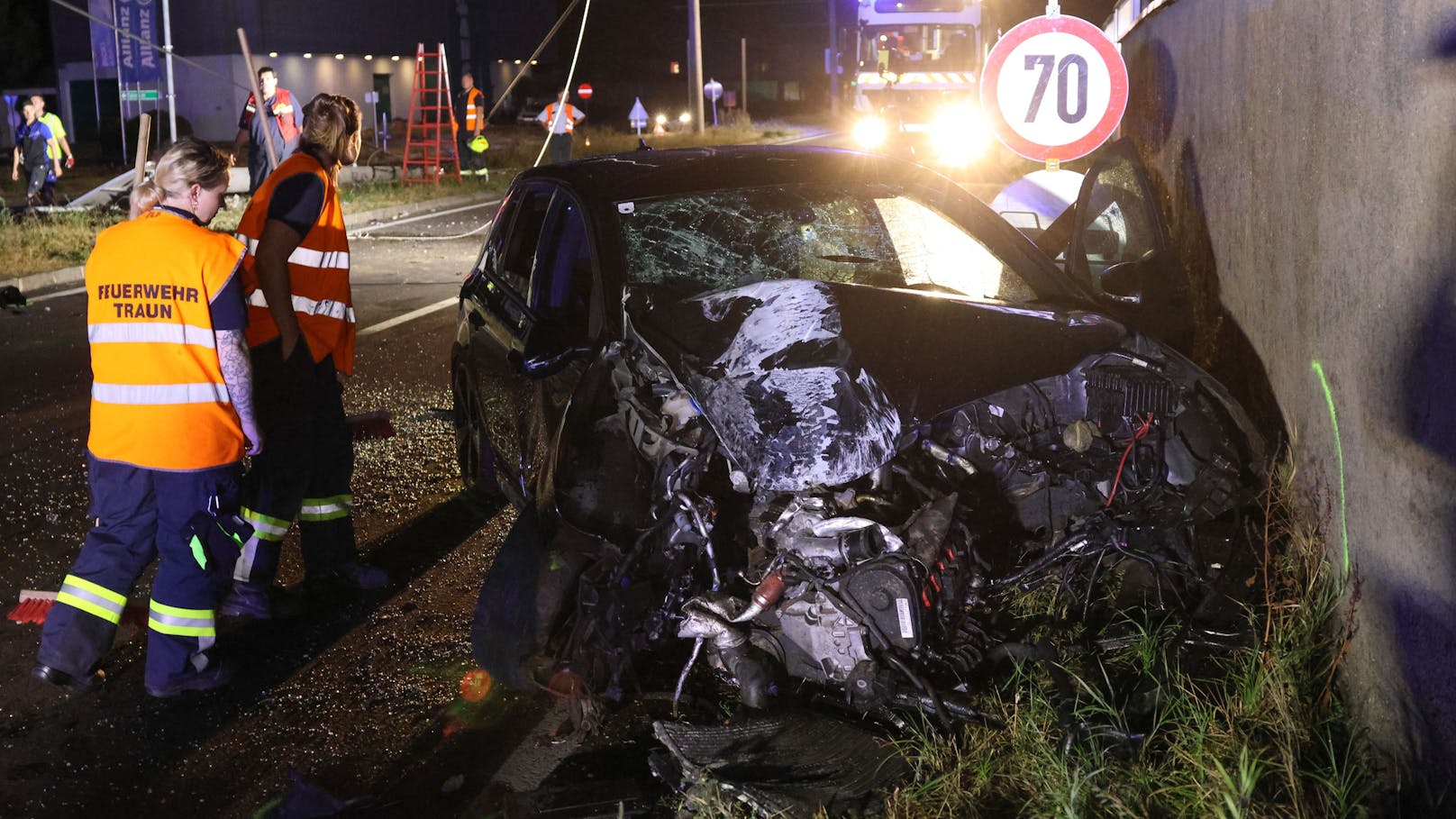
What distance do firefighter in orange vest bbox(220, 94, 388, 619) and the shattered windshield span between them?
1172 millimetres

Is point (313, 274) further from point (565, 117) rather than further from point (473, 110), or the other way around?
point (473, 110)

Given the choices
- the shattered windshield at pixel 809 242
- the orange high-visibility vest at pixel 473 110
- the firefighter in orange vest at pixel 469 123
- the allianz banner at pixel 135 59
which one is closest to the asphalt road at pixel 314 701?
the shattered windshield at pixel 809 242

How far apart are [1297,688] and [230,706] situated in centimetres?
317

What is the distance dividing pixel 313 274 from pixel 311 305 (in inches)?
4.7

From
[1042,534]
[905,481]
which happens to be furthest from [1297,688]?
[905,481]

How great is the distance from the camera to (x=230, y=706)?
4141 mm

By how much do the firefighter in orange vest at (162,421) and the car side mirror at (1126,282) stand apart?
3.01 metres

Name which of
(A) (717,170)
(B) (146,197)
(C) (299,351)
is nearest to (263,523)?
(C) (299,351)

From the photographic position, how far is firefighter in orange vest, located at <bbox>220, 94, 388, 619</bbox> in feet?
15.6

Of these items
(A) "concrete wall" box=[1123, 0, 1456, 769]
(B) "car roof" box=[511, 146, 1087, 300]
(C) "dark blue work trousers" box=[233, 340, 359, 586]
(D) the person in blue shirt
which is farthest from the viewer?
(D) the person in blue shirt

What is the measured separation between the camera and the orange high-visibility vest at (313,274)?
15.8 feet

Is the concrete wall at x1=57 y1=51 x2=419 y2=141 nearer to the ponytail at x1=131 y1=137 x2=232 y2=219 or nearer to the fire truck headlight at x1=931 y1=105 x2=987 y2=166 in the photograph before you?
the fire truck headlight at x1=931 y1=105 x2=987 y2=166

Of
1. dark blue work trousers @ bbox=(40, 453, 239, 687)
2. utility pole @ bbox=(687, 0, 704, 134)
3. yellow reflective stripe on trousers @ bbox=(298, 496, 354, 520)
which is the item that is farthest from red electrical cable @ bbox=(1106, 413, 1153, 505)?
utility pole @ bbox=(687, 0, 704, 134)

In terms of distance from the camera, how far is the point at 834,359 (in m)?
3.76
